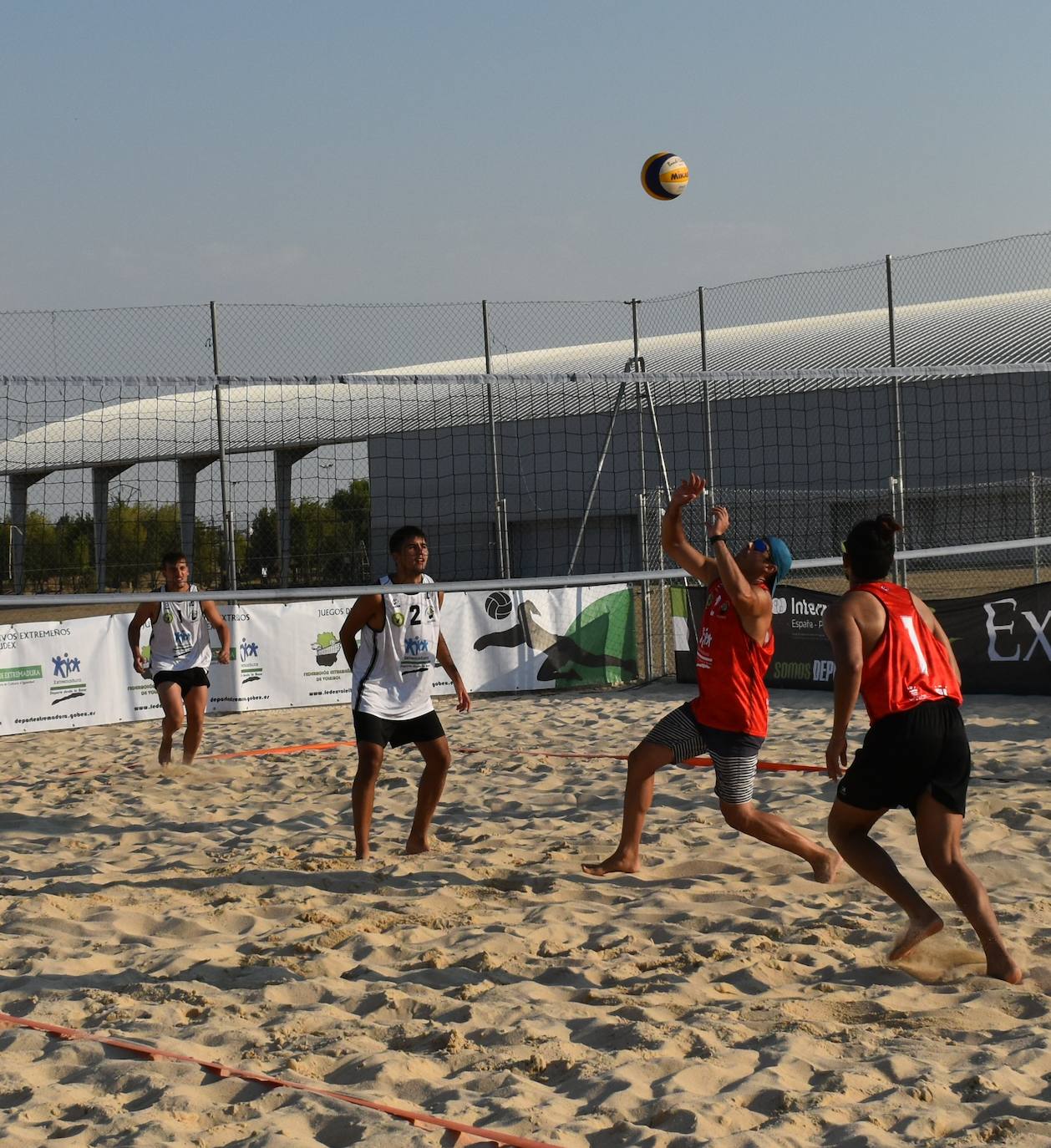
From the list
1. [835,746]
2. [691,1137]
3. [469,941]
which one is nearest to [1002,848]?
[835,746]

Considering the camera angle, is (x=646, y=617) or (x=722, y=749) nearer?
(x=722, y=749)

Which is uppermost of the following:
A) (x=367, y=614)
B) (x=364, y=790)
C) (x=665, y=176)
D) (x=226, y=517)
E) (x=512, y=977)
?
(x=665, y=176)

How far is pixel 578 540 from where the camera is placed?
1205 centimetres

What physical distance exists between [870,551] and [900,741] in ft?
1.92

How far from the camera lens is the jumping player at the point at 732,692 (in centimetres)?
477

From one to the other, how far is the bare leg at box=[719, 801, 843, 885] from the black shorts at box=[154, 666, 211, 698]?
4.16m

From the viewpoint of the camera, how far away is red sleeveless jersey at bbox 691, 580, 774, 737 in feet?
15.9

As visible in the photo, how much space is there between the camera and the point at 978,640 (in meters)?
10.5

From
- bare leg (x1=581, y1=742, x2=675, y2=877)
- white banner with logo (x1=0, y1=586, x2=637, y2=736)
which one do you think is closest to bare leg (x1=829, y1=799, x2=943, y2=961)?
bare leg (x1=581, y1=742, x2=675, y2=877)

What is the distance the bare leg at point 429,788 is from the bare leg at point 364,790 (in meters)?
0.21

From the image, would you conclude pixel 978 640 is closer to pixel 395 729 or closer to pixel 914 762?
pixel 395 729

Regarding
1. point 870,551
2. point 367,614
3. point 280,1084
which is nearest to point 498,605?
point 367,614

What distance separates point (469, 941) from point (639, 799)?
41.3 inches

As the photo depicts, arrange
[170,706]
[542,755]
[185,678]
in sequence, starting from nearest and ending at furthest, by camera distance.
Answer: [170,706] < [185,678] < [542,755]
